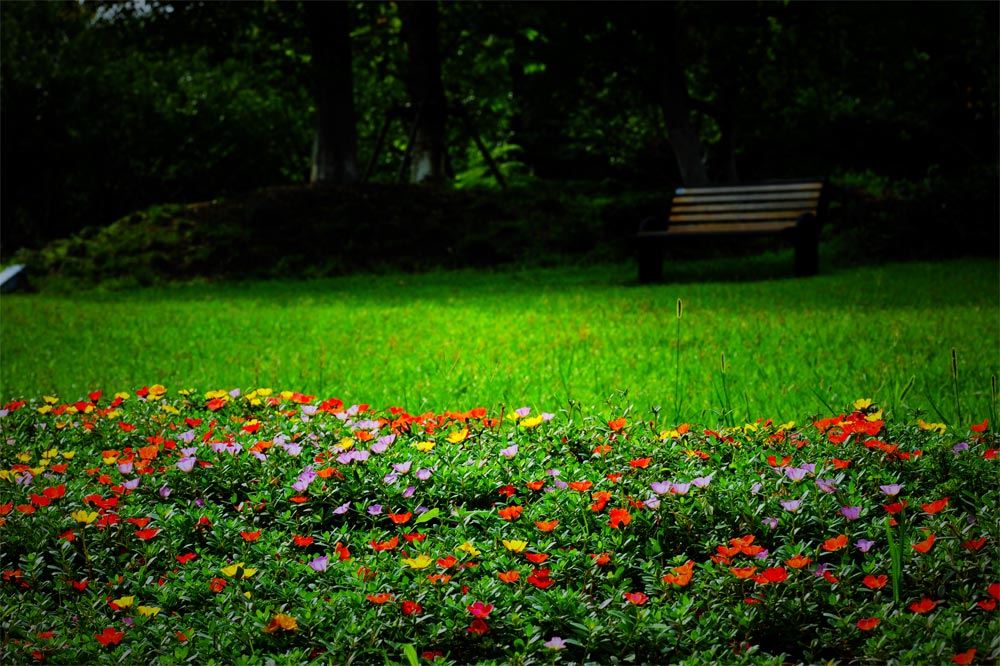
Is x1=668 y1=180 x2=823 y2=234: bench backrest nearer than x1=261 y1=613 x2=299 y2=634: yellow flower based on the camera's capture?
No

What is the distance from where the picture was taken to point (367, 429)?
12.1 ft

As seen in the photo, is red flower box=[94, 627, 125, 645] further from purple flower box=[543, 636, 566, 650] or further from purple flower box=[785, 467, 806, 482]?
purple flower box=[785, 467, 806, 482]

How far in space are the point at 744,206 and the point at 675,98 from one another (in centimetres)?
450

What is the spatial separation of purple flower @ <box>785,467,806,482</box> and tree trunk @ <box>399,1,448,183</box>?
14598mm

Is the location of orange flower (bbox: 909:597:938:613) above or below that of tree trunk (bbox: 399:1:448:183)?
below

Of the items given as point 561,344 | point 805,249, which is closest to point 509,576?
point 561,344

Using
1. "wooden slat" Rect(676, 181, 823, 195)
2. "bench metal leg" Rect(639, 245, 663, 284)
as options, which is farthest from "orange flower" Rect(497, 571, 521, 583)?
"wooden slat" Rect(676, 181, 823, 195)

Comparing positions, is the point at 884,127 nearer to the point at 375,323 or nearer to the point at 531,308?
the point at 531,308

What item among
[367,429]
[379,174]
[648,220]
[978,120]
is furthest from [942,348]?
[379,174]

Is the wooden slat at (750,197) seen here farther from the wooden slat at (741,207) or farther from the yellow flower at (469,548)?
the yellow flower at (469,548)

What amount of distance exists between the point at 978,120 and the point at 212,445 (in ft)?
68.4

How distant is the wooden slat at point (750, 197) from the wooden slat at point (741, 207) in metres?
0.07

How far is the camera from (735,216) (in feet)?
38.9

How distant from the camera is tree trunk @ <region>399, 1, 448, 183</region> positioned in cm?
1705
